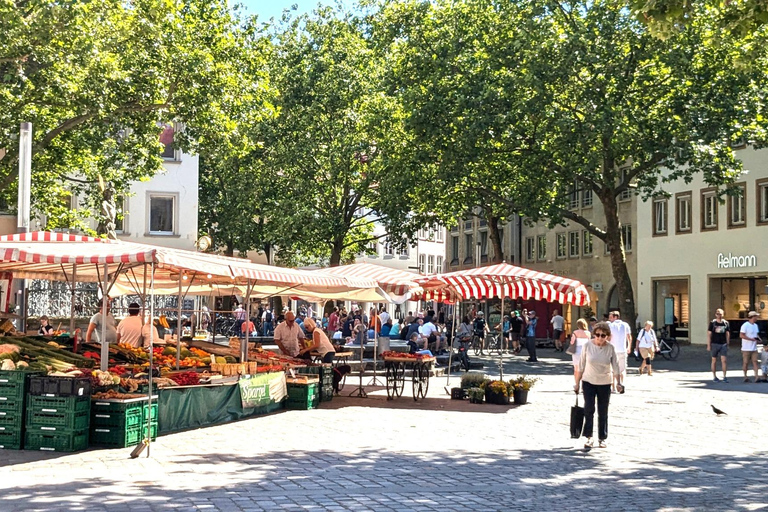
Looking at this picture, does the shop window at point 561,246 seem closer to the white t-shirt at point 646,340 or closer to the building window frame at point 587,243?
the building window frame at point 587,243

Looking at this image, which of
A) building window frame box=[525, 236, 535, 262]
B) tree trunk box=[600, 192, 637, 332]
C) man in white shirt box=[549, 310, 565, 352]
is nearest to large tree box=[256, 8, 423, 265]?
man in white shirt box=[549, 310, 565, 352]

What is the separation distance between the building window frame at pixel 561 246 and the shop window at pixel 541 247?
5.48 feet

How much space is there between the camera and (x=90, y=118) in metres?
28.1

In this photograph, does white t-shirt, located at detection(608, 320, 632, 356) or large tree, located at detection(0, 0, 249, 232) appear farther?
large tree, located at detection(0, 0, 249, 232)

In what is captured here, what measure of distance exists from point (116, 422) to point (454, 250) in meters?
67.4

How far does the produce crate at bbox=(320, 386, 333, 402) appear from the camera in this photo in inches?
839

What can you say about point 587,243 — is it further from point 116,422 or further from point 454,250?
point 116,422

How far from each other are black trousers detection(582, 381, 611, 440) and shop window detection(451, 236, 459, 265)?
209 ft

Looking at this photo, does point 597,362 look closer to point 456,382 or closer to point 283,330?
point 283,330

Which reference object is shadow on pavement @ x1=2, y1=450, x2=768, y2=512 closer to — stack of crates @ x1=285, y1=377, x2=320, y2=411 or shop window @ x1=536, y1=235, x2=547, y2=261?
stack of crates @ x1=285, y1=377, x2=320, y2=411

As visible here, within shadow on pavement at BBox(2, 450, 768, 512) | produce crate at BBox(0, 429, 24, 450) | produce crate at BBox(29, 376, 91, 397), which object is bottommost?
shadow on pavement at BBox(2, 450, 768, 512)

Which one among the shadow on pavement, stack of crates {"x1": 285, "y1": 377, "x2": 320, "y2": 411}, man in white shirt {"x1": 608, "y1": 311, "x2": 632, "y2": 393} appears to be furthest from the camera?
man in white shirt {"x1": 608, "y1": 311, "x2": 632, "y2": 393}

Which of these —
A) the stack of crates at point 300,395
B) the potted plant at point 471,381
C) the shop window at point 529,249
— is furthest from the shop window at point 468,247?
the stack of crates at point 300,395

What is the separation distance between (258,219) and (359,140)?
1302 centimetres
